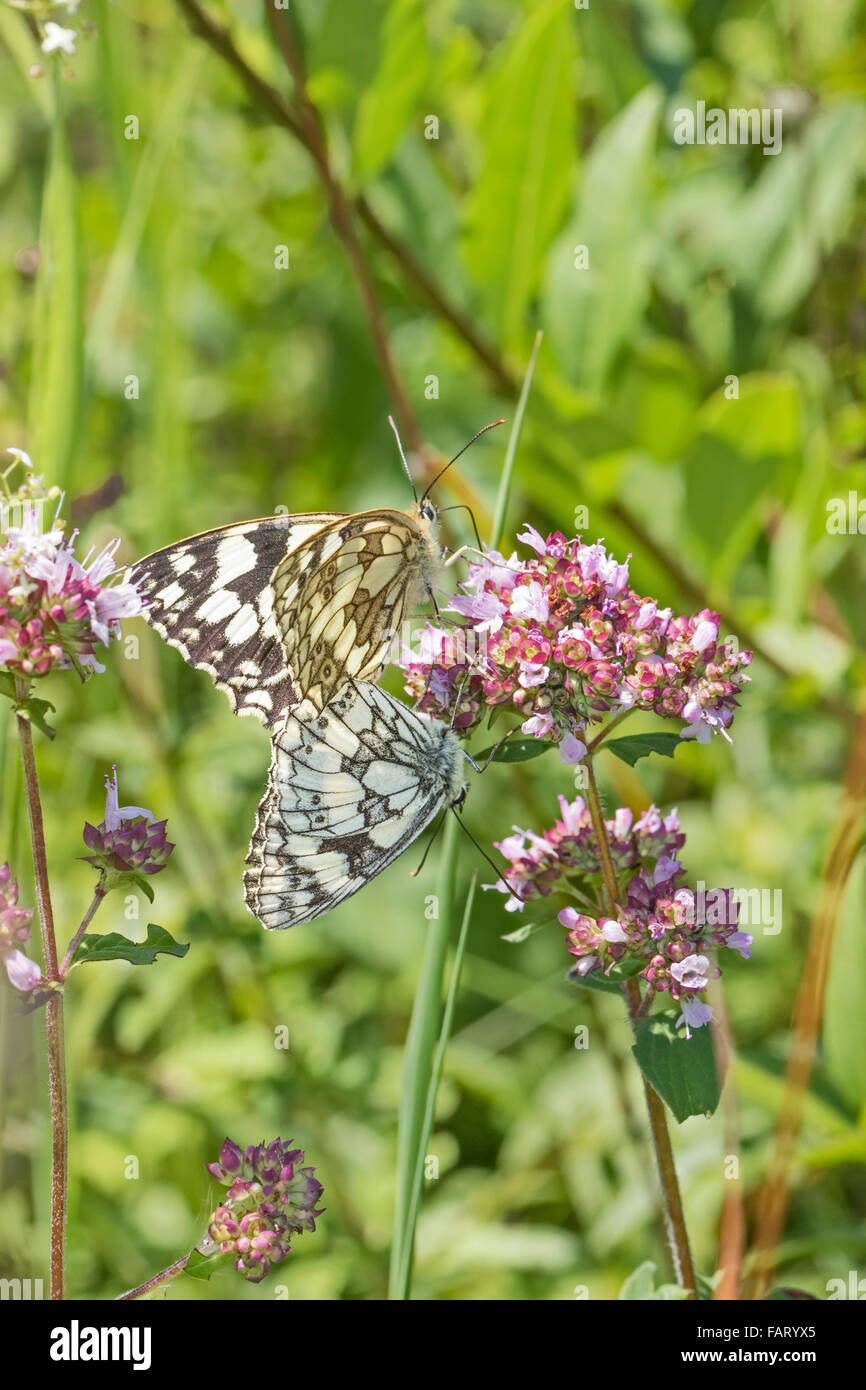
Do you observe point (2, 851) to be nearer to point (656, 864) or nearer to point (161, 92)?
point (656, 864)

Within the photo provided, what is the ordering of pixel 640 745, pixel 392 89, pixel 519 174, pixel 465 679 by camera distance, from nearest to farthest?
pixel 640 745 → pixel 465 679 → pixel 392 89 → pixel 519 174

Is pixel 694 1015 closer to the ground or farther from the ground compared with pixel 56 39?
closer to the ground

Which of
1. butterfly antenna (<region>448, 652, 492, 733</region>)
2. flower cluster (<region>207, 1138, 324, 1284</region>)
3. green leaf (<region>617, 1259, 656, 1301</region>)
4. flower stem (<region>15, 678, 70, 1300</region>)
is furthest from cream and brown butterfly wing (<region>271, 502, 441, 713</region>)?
green leaf (<region>617, 1259, 656, 1301</region>)

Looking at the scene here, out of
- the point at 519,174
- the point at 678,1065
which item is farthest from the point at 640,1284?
the point at 519,174

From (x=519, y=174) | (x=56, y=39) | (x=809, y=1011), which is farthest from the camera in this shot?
(x=519, y=174)

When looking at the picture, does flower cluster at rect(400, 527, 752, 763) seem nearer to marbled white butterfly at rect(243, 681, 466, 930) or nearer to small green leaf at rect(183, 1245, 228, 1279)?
marbled white butterfly at rect(243, 681, 466, 930)

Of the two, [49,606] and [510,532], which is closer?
[49,606]

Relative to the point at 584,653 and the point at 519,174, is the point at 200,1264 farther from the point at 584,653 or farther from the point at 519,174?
the point at 519,174

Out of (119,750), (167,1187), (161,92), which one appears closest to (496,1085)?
(167,1187)
